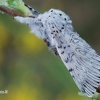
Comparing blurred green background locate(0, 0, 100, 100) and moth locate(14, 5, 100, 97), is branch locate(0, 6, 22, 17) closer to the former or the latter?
moth locate(14, 5, 100, 97)

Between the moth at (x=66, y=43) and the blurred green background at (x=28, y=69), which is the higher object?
the blurred green background at (x=28, y=69)

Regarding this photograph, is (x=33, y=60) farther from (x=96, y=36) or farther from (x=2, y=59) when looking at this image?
(x=96, y=36)

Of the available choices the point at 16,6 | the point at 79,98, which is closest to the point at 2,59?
the point at 79,98

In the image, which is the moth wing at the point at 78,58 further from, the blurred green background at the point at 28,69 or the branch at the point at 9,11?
the blurred green background at the point at 28,69

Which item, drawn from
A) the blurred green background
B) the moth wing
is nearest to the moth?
the moth wing

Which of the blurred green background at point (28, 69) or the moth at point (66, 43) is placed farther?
the blurred green background at point (28, 69)

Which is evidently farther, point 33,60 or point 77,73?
point 33,60

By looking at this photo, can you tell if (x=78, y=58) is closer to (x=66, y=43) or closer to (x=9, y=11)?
(x=66, y=43)

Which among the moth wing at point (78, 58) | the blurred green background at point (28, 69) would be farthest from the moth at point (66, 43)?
the blurred green background at point (28, 69)

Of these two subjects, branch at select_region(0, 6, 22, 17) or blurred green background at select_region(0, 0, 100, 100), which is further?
blurred green background at select_region(0, 0, 100, 100)
